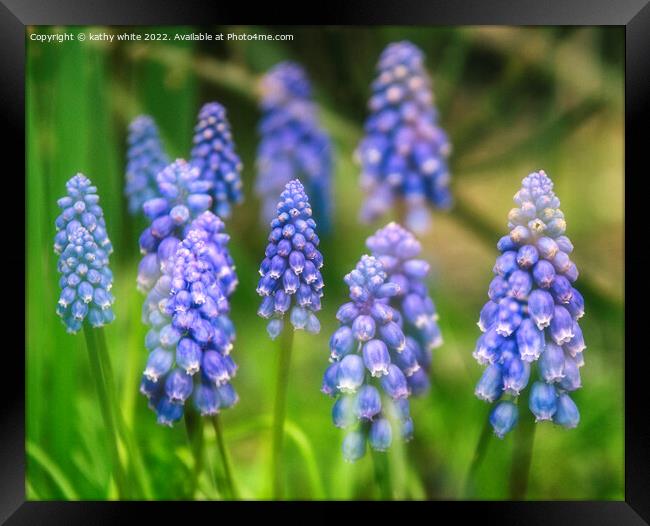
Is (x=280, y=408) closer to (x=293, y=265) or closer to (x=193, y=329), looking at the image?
(x=193, y=329)

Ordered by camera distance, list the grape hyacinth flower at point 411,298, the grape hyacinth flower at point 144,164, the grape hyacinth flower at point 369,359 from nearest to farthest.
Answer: the grape hyacinth flower at point 369,359
the grape hyacinth flower at point 411,298
the grape hyacinth flower at point 144,164

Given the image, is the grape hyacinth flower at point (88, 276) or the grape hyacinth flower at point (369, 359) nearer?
the grape hyacinth flower at point (369, 359)

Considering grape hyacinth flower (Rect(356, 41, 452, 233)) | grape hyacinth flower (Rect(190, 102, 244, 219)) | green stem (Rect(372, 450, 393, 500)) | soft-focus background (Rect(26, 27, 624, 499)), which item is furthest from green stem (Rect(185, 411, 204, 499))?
grape hyacinth flower (Rect(356, 41, 452, 233))

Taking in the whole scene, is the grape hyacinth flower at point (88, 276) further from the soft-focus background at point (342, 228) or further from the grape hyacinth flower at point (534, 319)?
the grape hyacinth flower at point (534, 319)

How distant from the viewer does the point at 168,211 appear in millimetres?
2535

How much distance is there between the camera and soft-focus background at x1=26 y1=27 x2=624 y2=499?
101 inches

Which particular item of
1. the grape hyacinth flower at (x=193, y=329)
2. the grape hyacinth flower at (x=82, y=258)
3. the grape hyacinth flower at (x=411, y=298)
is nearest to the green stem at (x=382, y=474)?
the grape hyacinth flower at (x=411, y=298)

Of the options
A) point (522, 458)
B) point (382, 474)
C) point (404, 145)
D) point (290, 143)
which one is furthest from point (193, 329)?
point (522, 458)

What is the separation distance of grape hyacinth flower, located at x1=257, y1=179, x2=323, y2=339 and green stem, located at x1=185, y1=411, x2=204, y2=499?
0.51m

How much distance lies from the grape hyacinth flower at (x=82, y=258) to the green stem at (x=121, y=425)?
0.10 metres

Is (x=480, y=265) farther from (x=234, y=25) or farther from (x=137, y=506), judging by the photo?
(x=137, y=506)

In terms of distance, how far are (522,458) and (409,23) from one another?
176 cm

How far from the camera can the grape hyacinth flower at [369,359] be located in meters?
2.37

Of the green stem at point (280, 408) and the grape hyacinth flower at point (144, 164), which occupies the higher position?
the grape hyacinth flower at point (144, 164)
